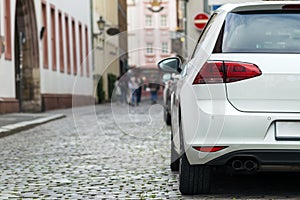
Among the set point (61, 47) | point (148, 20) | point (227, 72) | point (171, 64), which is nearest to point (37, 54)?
point (61, 47)

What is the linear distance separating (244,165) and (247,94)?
606 millimetres

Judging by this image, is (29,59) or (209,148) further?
(29,59)

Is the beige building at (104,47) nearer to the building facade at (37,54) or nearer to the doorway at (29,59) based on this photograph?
the building facade at (37,54)

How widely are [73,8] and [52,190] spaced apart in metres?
35.1

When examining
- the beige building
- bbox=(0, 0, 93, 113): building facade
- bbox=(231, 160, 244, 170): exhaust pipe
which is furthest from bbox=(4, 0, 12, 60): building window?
bbox=(231, 160, 244, 170): exhaust pipe

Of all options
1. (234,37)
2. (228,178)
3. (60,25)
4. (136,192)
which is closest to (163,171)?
(228,178)

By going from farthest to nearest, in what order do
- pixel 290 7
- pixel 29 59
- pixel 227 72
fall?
pixel 29 59 → pixel 290 7 → pixel 227 72

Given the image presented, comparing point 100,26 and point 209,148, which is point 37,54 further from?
point 209,148

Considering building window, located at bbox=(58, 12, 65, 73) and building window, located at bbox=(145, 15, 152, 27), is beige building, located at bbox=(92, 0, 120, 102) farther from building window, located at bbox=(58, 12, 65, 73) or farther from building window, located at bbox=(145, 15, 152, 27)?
building window, located at bbox=(145, 15, 152, 27)

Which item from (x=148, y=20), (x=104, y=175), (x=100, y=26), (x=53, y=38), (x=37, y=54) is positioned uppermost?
(x=148, y=20)

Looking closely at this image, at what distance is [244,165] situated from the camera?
21.0 feet

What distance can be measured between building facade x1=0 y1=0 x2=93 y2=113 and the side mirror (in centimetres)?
1453

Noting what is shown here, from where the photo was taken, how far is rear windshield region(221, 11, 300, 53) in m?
6.37

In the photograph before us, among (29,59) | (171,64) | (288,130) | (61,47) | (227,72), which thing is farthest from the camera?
(61,47)
